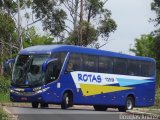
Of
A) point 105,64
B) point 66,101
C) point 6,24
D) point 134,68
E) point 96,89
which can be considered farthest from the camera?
point 6,24

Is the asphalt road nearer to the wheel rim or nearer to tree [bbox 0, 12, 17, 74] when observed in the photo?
the wheel rim

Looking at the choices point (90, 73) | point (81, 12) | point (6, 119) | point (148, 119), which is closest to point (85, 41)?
point (81, 12)

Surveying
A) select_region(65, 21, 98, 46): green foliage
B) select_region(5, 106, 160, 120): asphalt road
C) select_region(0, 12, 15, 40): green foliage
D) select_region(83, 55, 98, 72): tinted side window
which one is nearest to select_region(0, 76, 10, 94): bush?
select_region(0, 12, 15, 40): green foliage

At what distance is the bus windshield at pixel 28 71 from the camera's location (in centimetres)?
2701

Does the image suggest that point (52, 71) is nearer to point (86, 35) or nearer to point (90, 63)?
point (90, 63)

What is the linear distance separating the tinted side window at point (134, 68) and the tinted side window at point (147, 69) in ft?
1.18

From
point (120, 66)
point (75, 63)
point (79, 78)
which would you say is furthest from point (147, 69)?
point (75, 63)

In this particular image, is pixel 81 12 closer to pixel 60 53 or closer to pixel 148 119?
pixel 60 53

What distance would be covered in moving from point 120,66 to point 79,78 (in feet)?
12.1

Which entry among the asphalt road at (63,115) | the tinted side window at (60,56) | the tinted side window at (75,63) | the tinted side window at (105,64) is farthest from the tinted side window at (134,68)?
the asphalt road at (63,115)

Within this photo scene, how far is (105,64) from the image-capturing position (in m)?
30.3

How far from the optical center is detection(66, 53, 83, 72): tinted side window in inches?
1094

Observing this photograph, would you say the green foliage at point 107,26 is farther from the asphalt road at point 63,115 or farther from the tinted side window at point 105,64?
the asphalt road at point 63,115

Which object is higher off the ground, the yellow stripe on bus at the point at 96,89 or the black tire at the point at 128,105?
the yellow stripe on bus at the point at 96,89
